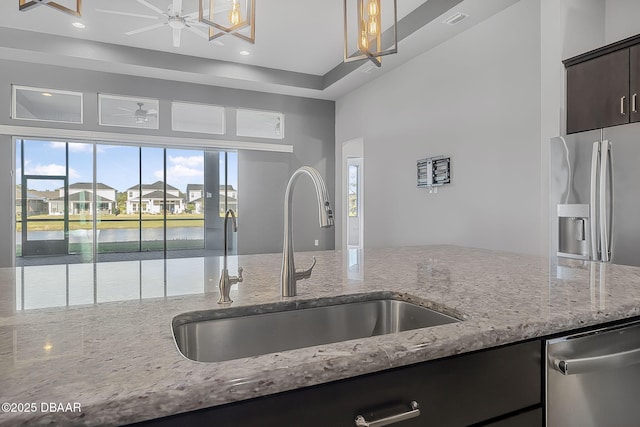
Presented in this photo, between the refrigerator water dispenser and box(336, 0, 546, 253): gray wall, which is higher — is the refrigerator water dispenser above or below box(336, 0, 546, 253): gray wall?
below

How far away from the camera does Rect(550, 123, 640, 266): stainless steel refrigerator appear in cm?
229

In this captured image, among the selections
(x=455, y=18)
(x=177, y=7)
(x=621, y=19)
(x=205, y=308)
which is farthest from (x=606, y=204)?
(x=177, y=7)

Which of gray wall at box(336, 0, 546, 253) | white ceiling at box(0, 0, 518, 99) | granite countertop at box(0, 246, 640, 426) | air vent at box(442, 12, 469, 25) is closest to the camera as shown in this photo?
granite countertop at box(0, 246, 640, 426)

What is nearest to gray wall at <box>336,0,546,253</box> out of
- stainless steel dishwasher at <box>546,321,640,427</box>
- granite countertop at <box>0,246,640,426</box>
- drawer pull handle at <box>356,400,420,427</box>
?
granite countertop at <box>0,246,640,426</box>

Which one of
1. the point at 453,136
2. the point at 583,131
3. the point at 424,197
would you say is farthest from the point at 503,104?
the point at 424,197

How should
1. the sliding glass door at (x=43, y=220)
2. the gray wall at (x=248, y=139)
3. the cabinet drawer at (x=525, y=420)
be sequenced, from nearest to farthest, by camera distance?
the cabinet drawer at (x=525, y=420) → the gray wall at (x=248, y=139) → the sliding glass door at (x=43, y=220)

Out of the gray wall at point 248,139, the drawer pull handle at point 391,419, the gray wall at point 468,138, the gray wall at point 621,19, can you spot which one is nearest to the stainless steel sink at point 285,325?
the drawer pull handle at point 391,419

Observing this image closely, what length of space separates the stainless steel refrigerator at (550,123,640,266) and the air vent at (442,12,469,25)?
5.58 feet

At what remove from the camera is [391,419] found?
0.63 m

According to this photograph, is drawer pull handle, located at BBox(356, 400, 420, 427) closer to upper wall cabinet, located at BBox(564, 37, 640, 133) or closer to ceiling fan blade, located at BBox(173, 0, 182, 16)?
upper wall cabinet, located at BBox(564, 37, 640, 133)

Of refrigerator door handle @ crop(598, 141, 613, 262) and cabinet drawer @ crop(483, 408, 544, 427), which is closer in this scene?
cabinet drawer @ crop(483, 408, 544, 427)

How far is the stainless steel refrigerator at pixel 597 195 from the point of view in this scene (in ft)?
7.52

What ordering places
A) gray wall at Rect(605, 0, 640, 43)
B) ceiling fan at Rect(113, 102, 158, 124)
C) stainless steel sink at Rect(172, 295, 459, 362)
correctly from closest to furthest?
stainless steel sink at Rect(172, 295, 459, 362) → gray wall at Rect(605, 0, 640, 43) → ceiling fan at Rect(113, 102, 158, 124)

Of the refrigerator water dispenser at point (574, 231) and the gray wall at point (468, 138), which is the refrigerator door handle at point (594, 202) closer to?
the refrigerator water dispenser at point (574, 231)
